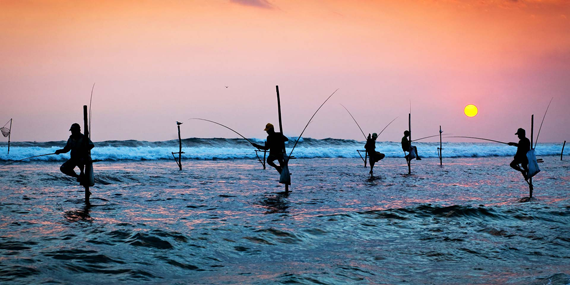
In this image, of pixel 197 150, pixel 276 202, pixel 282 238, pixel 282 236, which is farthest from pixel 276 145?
pixel 197 150

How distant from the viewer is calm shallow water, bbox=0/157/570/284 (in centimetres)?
557

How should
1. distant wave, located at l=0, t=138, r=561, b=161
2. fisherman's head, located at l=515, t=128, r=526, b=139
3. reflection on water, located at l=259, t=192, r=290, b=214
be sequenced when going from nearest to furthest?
reflection on water, located at l=259, t=192, r=290, b=214 → fisherman's head, located at l=515, t=128, r=526, b=139 → distant wave, located at l=0, t=138, r=561, b=161

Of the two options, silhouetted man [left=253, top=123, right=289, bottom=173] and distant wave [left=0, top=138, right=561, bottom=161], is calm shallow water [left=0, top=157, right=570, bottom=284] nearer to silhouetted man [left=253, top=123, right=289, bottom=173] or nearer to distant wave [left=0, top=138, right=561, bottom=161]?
silhouetted man [left=253, top=123, right=289, bottom=173]

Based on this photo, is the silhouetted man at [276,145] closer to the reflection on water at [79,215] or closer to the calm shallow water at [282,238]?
the calm shallow water at [282,238]

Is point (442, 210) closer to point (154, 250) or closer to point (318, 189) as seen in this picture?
point (318, 189)

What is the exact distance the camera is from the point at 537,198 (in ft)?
40.1

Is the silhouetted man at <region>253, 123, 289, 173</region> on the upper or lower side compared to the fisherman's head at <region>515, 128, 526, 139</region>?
lower

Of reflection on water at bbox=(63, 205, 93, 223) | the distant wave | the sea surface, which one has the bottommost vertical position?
the sea surface

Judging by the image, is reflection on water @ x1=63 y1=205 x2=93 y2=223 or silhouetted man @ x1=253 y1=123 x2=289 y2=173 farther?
silhouetted man @ x1=253 y1=123 x2=289 y2=173

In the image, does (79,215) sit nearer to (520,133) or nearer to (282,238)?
(282,238)

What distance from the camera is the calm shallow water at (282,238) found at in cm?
557

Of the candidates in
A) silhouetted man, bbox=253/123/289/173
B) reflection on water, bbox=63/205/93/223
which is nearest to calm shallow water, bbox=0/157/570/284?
reflection on water, bbox=63/205/93/223

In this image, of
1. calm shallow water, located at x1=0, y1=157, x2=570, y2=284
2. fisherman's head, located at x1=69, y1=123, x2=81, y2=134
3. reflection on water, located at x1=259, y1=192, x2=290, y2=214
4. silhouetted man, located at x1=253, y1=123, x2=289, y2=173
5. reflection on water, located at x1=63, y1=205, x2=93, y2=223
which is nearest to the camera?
calm shallow water, located at x1=0, y1=157, x2=570, y2=284

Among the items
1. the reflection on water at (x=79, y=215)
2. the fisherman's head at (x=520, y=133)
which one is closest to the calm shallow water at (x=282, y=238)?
the reflection on water at (x=79, y=215)
